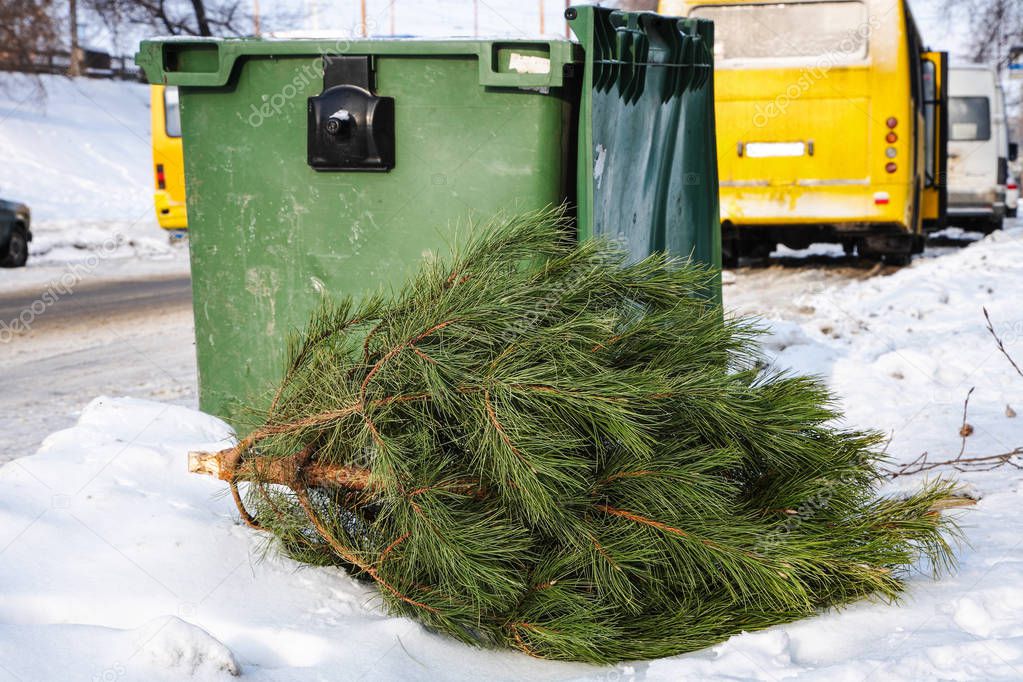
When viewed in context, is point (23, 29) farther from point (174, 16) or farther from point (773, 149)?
point (773, 149)

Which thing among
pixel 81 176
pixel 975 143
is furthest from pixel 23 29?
pixel 975 143

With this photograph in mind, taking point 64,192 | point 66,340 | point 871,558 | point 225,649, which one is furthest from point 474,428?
point 64,192

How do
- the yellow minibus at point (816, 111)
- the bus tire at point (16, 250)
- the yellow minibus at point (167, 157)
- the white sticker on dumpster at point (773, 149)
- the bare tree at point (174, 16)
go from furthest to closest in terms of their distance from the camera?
the bare tree at point (174, 16)
the yellow minibus at point (167, 157)
the bus tire at point (16, 250)
the white sticker on dumpster at point (773, 149)
the yellow minibus at point (816, 111)

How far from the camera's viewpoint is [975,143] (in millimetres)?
17281

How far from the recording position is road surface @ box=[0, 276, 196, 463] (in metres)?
5.62

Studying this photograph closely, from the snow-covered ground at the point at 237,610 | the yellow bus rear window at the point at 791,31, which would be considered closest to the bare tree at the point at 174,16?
the yellow bus rear window at the point at 791,31

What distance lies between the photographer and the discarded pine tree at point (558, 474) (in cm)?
248

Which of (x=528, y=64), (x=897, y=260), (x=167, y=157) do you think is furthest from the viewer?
(x=167, y=157)

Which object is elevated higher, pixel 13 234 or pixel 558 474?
pixel 13 234

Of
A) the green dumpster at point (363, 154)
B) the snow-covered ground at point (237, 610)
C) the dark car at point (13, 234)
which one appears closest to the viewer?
the snow-covered ground at point (237, 610)

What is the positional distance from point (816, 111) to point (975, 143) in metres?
7.84

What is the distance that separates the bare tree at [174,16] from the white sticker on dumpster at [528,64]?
79.1 ft

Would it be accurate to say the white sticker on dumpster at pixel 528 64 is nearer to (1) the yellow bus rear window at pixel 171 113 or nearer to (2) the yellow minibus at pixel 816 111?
(2) the yellow minibus at pixel 816 111

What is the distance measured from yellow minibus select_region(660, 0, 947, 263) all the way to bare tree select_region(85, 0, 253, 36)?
59.2 feet
